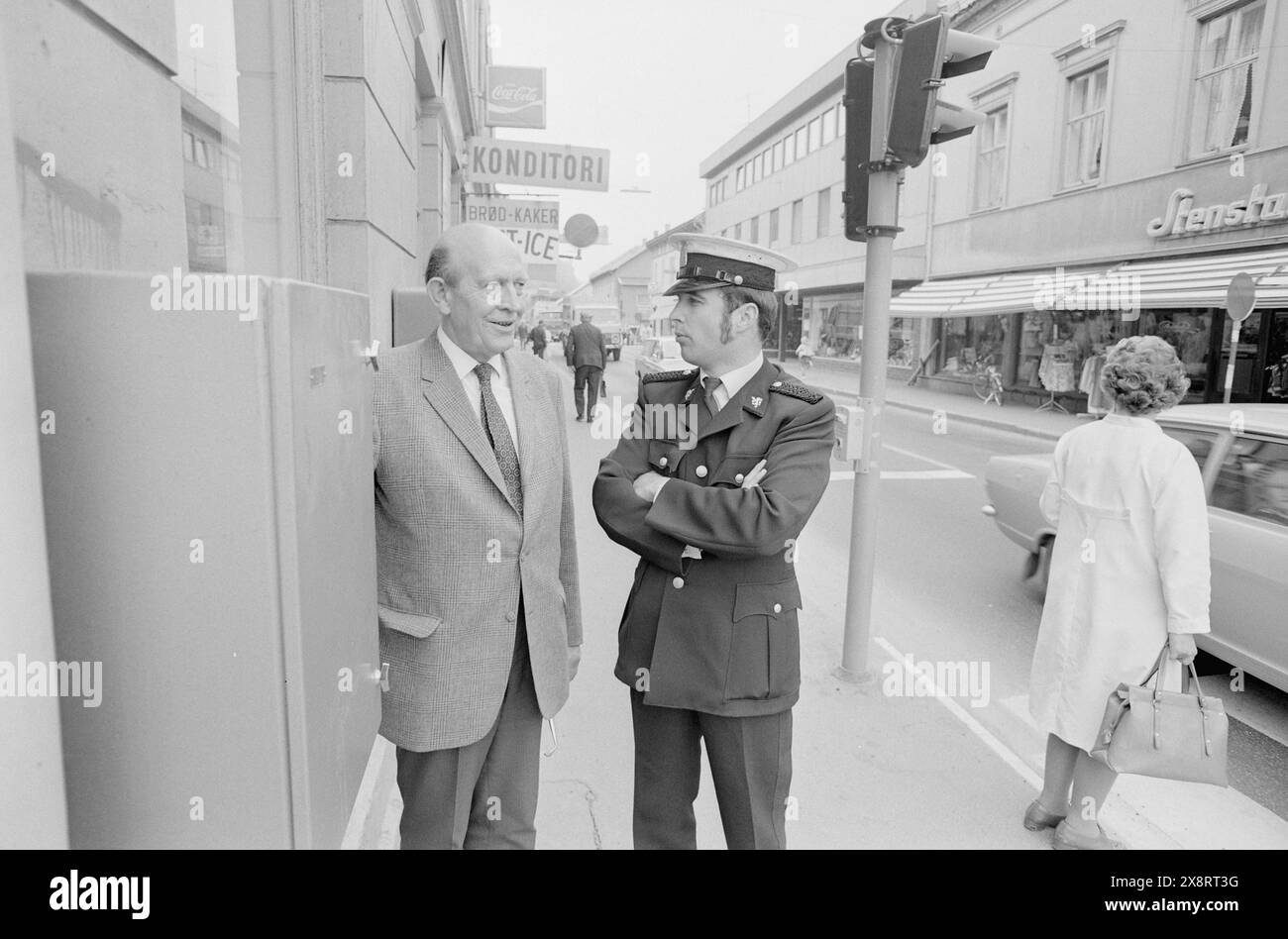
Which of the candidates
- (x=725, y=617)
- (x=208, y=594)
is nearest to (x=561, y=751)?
(x=725, y=617)

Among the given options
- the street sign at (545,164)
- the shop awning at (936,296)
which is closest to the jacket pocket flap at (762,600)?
the street sign at (545,164)

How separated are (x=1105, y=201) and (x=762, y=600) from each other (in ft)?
62.9

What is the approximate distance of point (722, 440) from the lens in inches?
96.0

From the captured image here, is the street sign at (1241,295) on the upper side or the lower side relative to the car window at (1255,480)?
upper

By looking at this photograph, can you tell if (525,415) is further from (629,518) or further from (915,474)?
(915,474)

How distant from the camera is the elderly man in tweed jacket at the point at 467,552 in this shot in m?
2.07

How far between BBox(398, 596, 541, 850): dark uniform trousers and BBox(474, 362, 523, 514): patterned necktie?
0.99ft

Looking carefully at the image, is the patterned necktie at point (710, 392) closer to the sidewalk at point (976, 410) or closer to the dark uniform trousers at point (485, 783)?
the dark uniform trousers at point (485, 783)

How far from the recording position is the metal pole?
411cm

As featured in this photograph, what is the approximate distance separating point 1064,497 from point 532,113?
12823mm

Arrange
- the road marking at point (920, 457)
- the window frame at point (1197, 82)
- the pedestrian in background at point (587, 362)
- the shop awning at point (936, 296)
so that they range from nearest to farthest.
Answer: the road marking at point (920, 457), the window frame at point (1197, 82), the pedestrian in background at point (587, 362), the shop awning at point (936, 296)

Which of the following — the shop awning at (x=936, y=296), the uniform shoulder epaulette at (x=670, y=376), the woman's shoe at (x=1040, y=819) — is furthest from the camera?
the shop awning at (x=936, y=296)

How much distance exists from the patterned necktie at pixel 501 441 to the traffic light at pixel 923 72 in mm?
2753

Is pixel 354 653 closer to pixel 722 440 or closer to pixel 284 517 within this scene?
pixel 284 517
